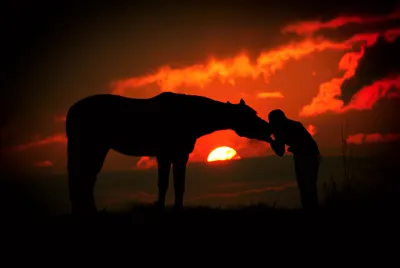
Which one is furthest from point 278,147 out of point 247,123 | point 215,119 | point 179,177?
point 179,177

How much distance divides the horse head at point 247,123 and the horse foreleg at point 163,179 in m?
2.01

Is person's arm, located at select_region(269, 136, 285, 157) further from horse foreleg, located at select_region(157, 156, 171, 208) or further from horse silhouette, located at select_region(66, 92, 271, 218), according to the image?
horse foreleg, located at select_region(157, 156, 171, 208)

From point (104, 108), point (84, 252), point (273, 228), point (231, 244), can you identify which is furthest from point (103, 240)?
point (104, 108)

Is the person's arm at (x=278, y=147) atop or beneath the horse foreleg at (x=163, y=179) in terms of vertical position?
atop

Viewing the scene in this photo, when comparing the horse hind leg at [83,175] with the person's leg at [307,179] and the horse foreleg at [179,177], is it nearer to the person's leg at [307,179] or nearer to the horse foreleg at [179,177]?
the horse foreleg at [179,177]

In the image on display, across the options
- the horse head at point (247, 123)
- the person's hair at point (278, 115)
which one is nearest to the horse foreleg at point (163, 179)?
the horse head at point (247, 123)

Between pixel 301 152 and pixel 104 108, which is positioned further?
pixel 104 108

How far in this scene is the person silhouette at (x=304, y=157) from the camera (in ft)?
28.1

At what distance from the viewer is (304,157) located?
8594 millimetres

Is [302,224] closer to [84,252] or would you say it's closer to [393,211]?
[393,211]

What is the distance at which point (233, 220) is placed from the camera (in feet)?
27.7

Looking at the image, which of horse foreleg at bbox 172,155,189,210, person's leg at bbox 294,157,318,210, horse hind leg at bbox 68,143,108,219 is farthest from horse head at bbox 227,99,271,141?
horse hind leg at bbox 68,143,108,219

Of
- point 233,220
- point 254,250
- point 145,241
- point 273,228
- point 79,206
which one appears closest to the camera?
point 254,250

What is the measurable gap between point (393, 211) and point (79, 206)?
6.73 metres
